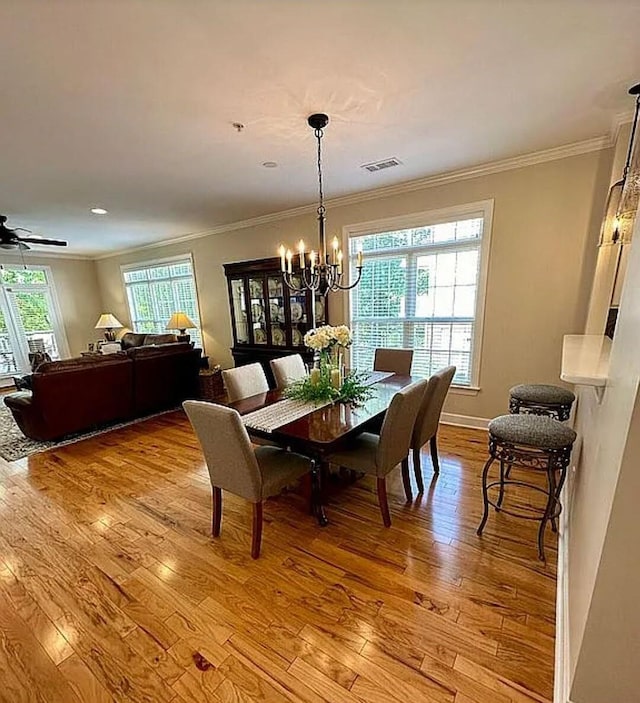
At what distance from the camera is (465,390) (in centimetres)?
363

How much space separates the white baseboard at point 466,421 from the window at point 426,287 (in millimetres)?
398

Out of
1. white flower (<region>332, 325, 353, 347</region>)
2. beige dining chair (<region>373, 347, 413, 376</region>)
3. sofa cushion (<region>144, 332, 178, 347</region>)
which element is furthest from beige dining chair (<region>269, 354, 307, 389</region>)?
sofa cushion (<region>144, 332, 178, 347</region>)

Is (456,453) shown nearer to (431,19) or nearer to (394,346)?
(394,346)

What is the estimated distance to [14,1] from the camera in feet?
4.16

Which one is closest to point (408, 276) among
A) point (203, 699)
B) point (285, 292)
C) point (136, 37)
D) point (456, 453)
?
point (285, 292)

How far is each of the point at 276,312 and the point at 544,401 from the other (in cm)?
332

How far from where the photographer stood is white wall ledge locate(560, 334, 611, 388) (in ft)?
4.25

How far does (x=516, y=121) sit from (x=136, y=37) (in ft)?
7.88

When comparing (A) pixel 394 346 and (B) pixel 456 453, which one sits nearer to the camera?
(B) pixel 456 453

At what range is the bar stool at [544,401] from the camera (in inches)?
92.7

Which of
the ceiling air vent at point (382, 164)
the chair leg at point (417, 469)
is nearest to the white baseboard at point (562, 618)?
the chair leg at point (417, 469)

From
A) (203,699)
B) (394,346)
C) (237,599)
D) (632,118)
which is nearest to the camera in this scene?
(203,699)

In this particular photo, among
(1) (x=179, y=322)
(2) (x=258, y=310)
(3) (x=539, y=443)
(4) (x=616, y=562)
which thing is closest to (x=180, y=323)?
(1) (x=179, y=322)

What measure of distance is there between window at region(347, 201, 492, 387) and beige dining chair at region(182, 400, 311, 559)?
2314 millimetres
